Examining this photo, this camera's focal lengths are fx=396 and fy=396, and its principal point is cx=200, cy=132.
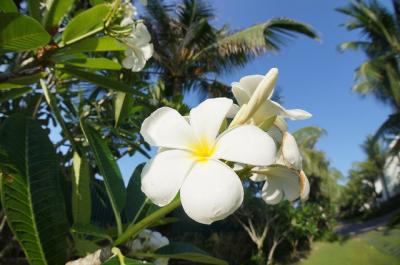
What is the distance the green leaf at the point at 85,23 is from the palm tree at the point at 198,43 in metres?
6.26

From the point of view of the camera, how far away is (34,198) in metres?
0.66

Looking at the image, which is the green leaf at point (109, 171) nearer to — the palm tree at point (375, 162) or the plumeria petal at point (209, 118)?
the plumeria petal at point (209, 118)

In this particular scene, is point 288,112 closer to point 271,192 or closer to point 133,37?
point 271,192

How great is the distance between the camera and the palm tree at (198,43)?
7.18 meters

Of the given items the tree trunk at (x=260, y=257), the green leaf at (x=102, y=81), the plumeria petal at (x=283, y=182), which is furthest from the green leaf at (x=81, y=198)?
the tree trunk at (x=260, y=257)

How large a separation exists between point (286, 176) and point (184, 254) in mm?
288

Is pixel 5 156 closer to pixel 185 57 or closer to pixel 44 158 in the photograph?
pixel 44 158

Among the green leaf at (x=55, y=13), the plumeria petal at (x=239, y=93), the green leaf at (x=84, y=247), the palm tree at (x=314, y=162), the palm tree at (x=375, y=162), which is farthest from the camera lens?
the palm tree at (x=375, y=162)

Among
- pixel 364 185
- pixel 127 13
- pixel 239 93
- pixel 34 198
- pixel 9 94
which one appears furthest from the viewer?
pixel 364 185

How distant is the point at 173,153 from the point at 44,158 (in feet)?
1.13

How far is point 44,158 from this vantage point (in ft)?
2.35

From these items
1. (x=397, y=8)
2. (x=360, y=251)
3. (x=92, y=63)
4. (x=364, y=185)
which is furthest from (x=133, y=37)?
(x=364, y=185)

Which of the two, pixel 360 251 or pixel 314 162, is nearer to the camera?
pixel 360 251

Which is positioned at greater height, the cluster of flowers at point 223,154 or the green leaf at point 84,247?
the cluster of flowers at point 223,154
